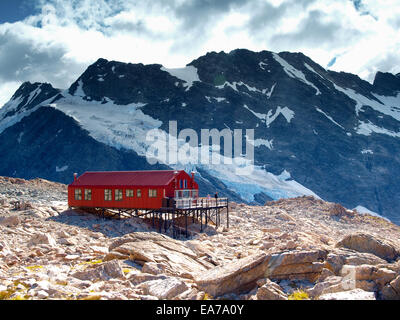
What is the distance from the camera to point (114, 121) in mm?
140875

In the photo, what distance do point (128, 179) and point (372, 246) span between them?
25271 millimetres

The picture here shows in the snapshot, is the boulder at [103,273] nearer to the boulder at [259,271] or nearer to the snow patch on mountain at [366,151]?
the boulder at [259,271]

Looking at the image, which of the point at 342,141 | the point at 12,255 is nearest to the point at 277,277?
the point at 12,255

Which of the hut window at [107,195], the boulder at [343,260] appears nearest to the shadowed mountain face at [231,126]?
the hut window at [107,195]

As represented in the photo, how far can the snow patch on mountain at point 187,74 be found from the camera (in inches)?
6986

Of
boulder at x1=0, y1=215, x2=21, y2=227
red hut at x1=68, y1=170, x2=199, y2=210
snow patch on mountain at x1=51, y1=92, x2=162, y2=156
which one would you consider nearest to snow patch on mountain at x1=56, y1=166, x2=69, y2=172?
snow patch on mountain at x1=51, y1=92, x2=162, y2=156

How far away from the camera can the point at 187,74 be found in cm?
18475

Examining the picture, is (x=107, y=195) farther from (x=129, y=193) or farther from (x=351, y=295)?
(x=351, y=295)

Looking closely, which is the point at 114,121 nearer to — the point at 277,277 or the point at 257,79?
the point at 257,79

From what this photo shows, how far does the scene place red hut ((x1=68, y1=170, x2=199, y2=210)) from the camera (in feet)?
126

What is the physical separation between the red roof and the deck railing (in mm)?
2369

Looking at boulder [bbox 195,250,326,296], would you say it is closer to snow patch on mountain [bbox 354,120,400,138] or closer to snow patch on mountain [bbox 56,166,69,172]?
snow patch on mountain [bbox 56,166,69,172]

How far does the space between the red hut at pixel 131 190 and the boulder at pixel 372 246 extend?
747 inches
